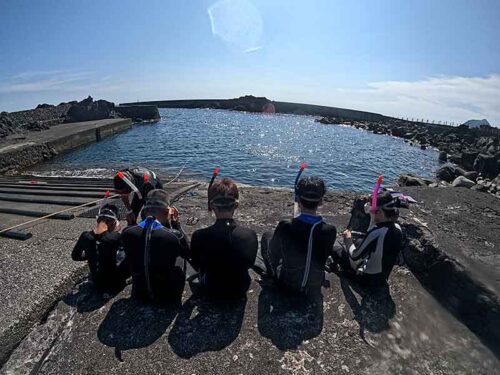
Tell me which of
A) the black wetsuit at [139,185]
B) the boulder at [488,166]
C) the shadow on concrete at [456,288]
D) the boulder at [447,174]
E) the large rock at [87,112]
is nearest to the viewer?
the shadow on concrete at [456,288]

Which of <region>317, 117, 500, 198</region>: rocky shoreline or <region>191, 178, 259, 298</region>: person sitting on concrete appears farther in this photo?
<region>317, 117, 500, 198</region>: rocky shoreline

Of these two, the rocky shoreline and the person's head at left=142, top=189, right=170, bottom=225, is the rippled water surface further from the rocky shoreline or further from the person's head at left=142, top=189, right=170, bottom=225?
the person's head at left=142, top=189, right=170, bottom=225

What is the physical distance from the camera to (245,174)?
53.7ft

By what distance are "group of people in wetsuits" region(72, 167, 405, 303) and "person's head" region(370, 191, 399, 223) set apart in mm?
11

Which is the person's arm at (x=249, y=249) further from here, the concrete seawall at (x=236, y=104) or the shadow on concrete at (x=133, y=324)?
the concrete seawall at (x=236, y=104)

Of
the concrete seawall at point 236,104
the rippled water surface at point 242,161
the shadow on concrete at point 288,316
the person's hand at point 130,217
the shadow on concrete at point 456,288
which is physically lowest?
the rippled water surface at point 242,161

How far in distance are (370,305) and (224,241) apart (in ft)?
6.48

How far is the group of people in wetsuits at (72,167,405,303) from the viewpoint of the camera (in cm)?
289

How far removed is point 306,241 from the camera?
121 inches

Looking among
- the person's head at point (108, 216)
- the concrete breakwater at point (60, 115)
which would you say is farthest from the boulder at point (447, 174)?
the concrete breakwater at point (60, 115)

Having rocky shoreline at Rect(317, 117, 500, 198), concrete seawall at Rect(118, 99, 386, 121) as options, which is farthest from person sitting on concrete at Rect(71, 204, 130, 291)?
concrete seawall at Rect(118, 99, 386, 121)

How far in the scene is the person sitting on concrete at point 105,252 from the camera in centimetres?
313

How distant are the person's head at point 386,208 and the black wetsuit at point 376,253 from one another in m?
0.07

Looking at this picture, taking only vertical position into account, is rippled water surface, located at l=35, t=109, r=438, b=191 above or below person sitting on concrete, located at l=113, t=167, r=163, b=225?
below
